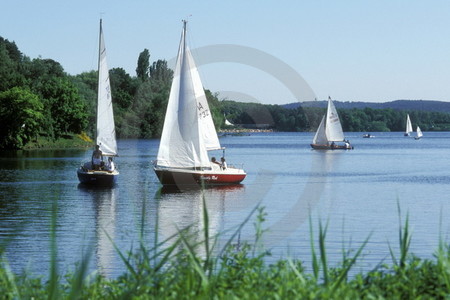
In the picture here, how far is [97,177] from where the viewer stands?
48.8 metres

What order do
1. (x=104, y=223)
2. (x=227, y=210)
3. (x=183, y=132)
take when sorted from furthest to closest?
(x=183, y=132) → (x=227, y=210) → (x=104, y=223)

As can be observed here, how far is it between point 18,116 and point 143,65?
87.4 meters

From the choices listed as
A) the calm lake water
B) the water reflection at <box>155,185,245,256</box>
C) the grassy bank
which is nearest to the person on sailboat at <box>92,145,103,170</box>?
the calm lake water

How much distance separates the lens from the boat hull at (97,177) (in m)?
48.7

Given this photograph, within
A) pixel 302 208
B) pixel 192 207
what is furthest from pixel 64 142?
pixel 302 208

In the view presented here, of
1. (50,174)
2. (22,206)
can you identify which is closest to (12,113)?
(50,174)

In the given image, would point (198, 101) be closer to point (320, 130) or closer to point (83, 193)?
point (83, 193)

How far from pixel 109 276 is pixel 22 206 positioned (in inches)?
764

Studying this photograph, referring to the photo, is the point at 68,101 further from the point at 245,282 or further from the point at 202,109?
the point at 245,282

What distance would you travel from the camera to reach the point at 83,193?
4581 cm

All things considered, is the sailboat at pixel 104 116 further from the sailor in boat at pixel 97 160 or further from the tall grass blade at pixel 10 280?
the tall grass blade at pixel 10 280

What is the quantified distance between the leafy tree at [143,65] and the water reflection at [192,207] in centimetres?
13235

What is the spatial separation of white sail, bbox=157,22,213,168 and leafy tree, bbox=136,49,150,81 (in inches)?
5302

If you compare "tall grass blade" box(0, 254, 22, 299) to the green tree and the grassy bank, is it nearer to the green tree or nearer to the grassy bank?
the green tree
